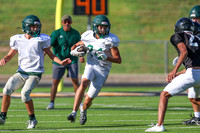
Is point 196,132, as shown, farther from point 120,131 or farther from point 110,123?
point 110,123

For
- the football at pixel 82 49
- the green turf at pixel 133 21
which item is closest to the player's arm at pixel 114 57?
the football at pixel 82 49

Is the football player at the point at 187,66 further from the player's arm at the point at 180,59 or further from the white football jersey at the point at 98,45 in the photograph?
the white football jersey at the point at 98,45

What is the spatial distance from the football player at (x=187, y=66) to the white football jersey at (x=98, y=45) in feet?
3.76

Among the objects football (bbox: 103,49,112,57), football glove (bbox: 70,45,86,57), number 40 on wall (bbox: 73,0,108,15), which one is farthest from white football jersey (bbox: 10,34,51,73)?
number 40 on wall (bbox: 73,0,108,15)

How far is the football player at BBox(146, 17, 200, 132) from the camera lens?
22.6ft

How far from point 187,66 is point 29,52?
2486 millimetres

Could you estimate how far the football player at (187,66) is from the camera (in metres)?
6.89

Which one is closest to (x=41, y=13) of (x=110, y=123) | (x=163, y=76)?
(x=163, y=76)

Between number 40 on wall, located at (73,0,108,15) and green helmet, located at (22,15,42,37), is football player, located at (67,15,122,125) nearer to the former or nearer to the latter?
green helmet, located at (22,15,42,37)

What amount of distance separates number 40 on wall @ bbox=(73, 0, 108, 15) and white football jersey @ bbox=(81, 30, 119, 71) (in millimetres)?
7445

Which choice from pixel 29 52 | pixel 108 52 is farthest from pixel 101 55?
pixel 29 52

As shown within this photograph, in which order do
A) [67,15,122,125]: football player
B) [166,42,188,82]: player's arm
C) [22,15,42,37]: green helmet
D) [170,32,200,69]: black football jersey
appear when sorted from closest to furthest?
[166,42,188,82]: player's arm → [170,32,200,69]: black football jersey → [22,15,42,37]: green helmet → [67,15,122,125]: football player

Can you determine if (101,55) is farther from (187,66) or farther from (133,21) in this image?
(133,21)

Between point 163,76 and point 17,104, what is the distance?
38.6 feet
